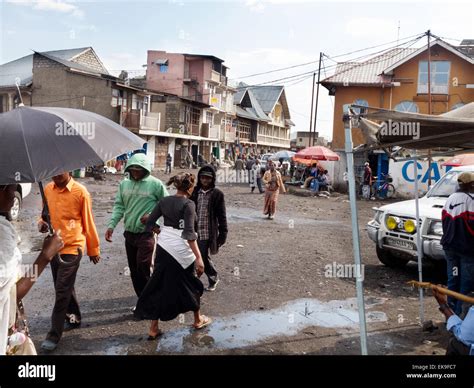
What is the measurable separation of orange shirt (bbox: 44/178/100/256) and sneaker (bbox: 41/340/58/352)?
32.7 inches

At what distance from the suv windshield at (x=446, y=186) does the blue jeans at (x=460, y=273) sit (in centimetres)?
270

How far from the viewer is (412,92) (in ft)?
79.2

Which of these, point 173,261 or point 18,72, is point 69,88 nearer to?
point 18,72

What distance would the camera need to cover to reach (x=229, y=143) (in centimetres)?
5041

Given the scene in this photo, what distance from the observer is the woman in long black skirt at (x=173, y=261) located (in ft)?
13.4

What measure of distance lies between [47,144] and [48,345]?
7.67ft

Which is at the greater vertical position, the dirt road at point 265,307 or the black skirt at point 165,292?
the black skirt at point 165,292

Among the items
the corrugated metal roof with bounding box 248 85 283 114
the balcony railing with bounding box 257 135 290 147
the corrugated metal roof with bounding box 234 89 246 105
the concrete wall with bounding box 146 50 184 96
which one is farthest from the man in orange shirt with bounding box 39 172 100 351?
the corrugated metal roof with bounding box 248 85 283 114

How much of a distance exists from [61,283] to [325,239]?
7.32 m

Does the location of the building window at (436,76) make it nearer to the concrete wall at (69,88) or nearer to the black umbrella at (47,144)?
the concrete wall at (69,88)

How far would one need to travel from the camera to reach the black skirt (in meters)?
4.10

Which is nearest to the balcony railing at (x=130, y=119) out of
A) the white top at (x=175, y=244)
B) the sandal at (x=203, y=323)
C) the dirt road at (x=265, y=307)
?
the dirt road at (x=265, y=307)

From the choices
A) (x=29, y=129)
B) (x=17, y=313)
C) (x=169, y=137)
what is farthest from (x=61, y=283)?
(x=169, y=137)

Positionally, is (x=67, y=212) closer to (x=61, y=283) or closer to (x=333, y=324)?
(x=61, y=283)
